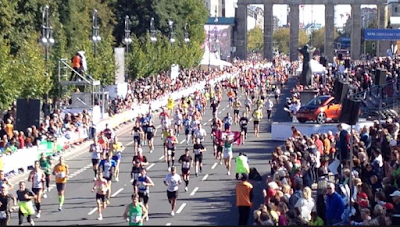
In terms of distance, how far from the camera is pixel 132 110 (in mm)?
59688

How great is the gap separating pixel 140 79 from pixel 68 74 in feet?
89.5

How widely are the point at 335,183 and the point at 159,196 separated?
707cm

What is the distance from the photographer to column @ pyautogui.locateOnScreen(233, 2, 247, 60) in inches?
5704

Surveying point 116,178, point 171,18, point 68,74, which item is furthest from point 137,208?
point 171,18

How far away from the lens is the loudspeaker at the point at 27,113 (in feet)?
126

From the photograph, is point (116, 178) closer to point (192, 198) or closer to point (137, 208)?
point (192, 198)

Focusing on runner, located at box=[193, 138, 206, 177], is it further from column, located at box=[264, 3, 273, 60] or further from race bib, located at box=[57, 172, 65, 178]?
column, located at box=[264, 3, 273, 60]

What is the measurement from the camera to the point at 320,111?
50250mm

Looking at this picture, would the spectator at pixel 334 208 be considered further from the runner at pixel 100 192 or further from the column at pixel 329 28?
the column at pixel 329 28

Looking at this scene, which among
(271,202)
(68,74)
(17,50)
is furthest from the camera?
(17,50)

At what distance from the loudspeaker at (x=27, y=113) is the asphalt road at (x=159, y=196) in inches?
73.6

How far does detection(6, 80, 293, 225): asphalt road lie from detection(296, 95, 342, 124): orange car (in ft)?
22.1

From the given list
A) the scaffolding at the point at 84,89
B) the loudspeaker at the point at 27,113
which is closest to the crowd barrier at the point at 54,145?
the loudspeaker at the point at 27,113

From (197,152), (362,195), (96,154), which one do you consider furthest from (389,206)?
(96,154)
